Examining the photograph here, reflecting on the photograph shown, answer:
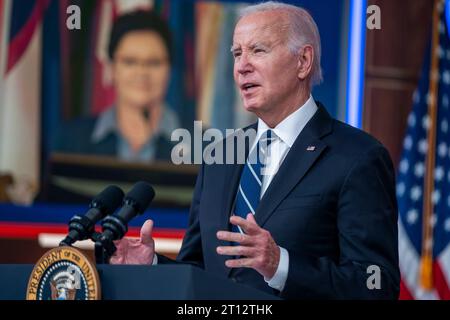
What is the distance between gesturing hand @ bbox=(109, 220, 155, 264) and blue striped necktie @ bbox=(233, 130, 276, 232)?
32cm

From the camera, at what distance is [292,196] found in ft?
8.29

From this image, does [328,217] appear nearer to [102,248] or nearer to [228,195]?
[228,195]

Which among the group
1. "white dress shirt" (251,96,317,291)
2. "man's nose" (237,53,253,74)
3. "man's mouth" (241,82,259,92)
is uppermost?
"man's nose" (237,53,253,74)

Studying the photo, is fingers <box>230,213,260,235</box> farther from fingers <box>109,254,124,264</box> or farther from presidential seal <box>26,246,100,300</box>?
fingers <box>109,254,124,264</box>

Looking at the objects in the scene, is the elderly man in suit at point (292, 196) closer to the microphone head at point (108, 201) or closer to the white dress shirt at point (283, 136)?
the white dress shirt at point (283, 136)

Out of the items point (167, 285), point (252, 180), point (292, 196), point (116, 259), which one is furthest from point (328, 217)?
point (167, 285)

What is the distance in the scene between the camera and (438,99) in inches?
236

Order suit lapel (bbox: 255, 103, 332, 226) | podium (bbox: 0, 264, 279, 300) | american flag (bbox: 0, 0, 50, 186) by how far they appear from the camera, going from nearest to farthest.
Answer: podium (bbox: 0, 264, 279, 300) → suit lapel (bbox: 255, 103, 332, 226) → american flag (bbox: 0, 0, 50, 186)

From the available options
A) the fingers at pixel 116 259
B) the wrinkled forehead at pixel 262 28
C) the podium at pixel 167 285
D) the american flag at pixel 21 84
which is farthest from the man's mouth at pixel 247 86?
the american flag at pixel 21 84

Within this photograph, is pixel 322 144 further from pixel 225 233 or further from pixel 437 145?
pixel 437 145

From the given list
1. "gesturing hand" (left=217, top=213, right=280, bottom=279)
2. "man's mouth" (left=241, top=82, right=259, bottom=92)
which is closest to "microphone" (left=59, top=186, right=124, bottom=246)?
"gesturing hand" (left=217, top=213, right=280, bottom=279)

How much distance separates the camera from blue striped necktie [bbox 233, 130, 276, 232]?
265 centimetres

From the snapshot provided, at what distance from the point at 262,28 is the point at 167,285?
1.05 m
